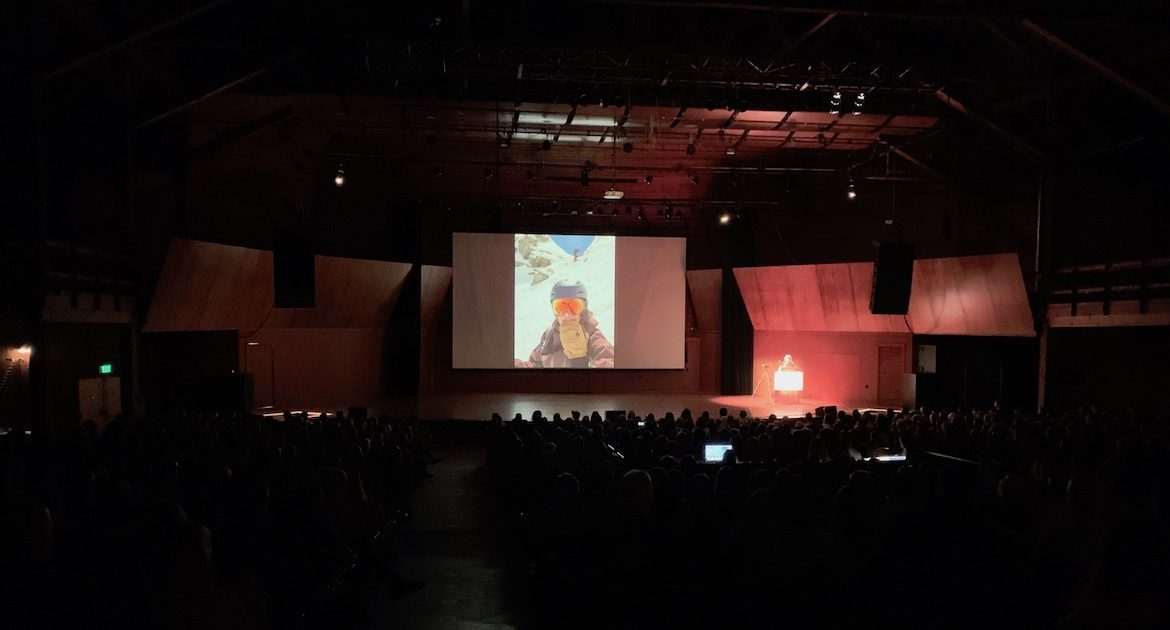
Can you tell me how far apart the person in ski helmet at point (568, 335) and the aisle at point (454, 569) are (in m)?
10.3

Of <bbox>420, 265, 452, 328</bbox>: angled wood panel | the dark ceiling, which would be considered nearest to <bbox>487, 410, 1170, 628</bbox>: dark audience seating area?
the dark ceiling

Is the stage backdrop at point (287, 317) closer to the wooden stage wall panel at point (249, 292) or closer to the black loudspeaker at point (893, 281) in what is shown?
the wooden stage wall panel at point (249, 292)

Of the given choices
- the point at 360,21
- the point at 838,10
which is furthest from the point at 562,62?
the point at 838,10

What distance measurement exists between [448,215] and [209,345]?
298 inches

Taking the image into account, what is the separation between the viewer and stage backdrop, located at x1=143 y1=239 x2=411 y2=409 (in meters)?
14.9

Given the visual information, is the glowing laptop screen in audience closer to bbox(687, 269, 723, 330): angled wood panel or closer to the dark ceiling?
the dark ceiling

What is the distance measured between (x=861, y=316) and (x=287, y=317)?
14597mm

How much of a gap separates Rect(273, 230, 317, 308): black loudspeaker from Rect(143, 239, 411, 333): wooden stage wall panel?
5.64ft

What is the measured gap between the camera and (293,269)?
46.1 feet

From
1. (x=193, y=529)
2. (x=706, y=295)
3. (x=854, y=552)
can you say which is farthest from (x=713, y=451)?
(x=706, y=295)

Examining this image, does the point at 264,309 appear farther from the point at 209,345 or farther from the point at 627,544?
the point at 627,544

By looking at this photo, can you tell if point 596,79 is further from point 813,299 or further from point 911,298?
point 813,299

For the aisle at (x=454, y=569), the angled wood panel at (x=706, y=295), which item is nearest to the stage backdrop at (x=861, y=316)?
the angled wood panel at (x=706, y=295)

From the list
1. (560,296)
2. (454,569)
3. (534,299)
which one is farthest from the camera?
(560,296)
